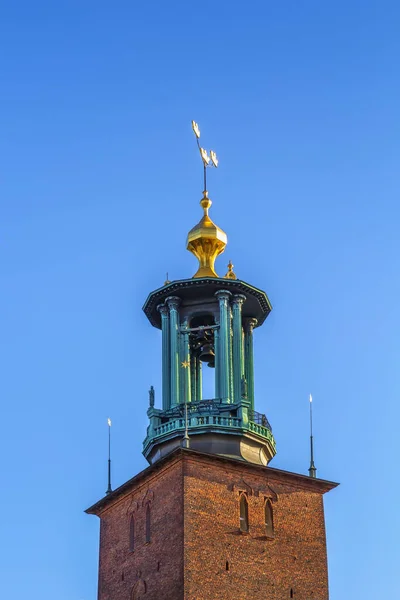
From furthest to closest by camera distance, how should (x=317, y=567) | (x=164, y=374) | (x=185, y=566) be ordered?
(x=164, y=374)
(x=317, y=567)
(x=185, y=566)

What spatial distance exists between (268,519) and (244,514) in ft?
2.94

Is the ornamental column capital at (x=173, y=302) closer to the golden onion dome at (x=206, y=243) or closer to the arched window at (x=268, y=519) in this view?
the golden onion dome at (x=206, y=243)

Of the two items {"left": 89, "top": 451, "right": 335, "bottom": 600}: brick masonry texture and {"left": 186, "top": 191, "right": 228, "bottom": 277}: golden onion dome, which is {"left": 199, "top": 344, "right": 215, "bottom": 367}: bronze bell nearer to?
{"left": 186, "top": 191, "right": 228, "bottom": 277}: golden onion dome

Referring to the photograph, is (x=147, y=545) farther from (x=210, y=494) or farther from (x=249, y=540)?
(x=249, y=540)

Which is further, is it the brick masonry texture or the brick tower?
the brick tower

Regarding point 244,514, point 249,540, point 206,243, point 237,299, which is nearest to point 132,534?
point 244,514

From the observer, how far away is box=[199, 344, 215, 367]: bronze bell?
5056 centimetres

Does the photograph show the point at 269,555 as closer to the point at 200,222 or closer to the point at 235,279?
the point at 235,279

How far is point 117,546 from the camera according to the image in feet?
155

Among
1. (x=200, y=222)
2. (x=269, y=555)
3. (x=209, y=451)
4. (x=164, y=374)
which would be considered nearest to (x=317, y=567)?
(x=269, y=555)

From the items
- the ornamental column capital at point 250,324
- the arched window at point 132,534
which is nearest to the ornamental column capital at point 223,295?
the ornamental column capital at point 250,324

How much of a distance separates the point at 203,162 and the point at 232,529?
14903mm

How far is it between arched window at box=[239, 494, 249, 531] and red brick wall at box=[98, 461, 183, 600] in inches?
87.5

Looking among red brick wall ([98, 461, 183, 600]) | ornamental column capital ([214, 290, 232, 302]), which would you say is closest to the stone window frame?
red brick wall ([98, 461, 183, 600])
